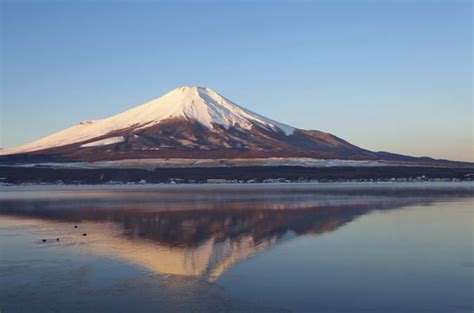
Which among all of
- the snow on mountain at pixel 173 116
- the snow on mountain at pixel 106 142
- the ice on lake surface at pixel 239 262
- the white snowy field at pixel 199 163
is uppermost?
the snow on mountain at pixel 173 116

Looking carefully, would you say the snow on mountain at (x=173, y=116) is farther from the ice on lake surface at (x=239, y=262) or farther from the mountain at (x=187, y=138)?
the ice on lake surface at (x=239, y=262)

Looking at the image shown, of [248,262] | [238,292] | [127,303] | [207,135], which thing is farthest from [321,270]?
[207,135]

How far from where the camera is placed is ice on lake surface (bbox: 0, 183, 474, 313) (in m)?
7.47

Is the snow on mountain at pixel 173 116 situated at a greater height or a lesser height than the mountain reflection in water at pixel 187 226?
greater

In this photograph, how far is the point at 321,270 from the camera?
952cm

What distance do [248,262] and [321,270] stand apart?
1429 millimetres

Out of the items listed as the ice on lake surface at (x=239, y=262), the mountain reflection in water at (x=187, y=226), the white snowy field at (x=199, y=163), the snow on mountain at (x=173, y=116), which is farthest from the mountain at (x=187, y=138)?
the ice on lake surface at (x=239, y=262)

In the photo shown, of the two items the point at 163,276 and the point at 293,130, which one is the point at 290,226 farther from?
the point at 293,130

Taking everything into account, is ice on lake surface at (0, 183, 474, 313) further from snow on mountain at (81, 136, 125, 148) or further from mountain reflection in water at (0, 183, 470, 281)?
snow on mountain at (81, 136, 125, 148)

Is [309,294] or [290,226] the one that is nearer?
[309,294]

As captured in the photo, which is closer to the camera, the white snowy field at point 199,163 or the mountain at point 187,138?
the white snowy field at point 199,163

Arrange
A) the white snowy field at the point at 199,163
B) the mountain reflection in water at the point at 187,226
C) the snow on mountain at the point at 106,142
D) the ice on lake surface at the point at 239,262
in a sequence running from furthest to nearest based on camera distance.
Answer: the snow on mountain at the point at 106,142 < the white snowy field at the point at 199,163 < the mountain reflection in water at the point at 187,226 < the ice on lake surface at the point at 239,262

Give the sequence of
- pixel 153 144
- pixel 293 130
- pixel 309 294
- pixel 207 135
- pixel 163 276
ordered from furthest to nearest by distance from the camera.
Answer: pixel 293 130
pixel 207 135
pixel 153 144
pixel 163 276
pixel 309 294

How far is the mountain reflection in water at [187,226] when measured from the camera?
35.3ft
